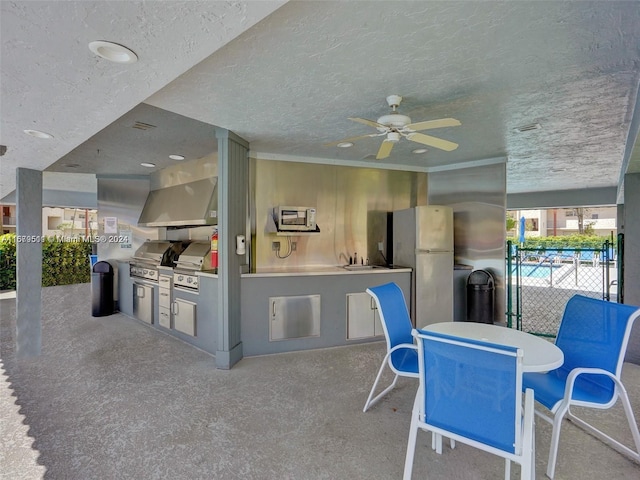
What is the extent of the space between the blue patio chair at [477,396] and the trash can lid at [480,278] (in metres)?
3.36

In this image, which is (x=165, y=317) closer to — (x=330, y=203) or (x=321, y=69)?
(x=330, y=203)

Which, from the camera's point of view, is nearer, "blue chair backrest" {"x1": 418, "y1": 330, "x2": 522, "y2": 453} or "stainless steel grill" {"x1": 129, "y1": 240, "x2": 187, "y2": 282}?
"blue chair backrest" {"x1": 418, "y1": 330, "x2": 522, "y2": 453}

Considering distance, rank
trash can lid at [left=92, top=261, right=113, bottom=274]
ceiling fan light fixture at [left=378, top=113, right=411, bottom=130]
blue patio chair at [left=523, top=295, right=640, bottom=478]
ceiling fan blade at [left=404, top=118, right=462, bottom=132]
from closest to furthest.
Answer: blue patio chair at [left=523, top=295, right=640, bottom=478] < ceiling fan blade at [left=404, top=118, right=462, bottom=132] < ceiling fan light fixture at [left=378, top=113, right=411, bottom=130] < trash can lid at [left=92, top=261, right=113, bottom=274]

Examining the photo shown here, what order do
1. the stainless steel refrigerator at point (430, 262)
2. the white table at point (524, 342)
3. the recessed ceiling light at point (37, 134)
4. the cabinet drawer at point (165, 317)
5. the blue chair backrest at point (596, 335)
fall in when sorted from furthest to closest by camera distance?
1. the cabinet drawer at point (165, 317)
2. the stainless steel refrigerator at point (430, 262)
3. the recessed ceiling light at point (37, 134)
4. the blue chair backrest at point (596, 335)
5. the white table at point (524, 342)

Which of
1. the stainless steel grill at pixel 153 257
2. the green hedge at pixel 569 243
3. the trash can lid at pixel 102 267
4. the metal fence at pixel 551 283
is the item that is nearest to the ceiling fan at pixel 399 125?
the metal fence at pixel 551 283

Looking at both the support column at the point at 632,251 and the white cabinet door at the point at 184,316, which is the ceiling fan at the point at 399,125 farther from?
the white cabinet door at the point at 184,316

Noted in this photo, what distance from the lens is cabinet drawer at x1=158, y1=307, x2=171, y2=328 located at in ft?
15.5

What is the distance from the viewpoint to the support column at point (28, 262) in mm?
3824

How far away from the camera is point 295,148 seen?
4.43m

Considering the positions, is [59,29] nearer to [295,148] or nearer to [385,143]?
[385,143]

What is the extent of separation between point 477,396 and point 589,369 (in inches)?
32.8

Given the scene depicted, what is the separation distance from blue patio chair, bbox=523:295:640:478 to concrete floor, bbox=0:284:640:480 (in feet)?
1.06

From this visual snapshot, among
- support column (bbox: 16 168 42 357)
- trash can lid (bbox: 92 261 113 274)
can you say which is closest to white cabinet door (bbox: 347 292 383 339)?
support column (bbox: 16 168 42 357)

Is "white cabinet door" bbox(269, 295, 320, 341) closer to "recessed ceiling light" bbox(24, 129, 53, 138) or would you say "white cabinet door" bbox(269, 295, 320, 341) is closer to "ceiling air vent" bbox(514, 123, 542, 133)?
"recessed ceiling light" bbox(24, 129, 53, 138)
